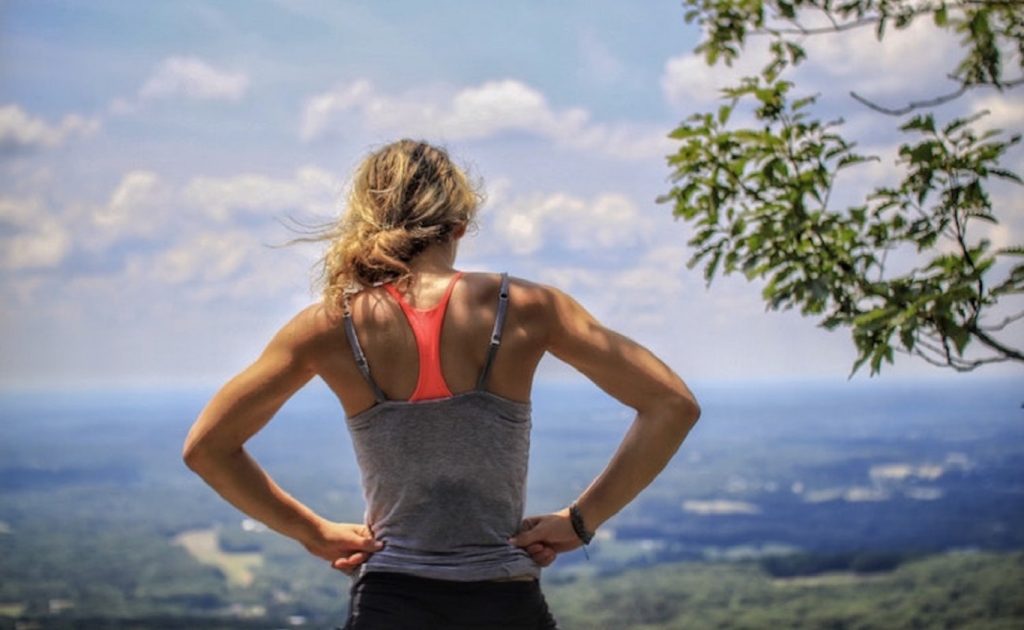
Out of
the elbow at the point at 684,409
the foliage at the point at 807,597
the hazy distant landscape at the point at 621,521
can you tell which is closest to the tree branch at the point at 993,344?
the elbow at the point at 684,409

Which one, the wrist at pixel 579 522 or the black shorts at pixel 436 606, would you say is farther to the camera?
the wrist at pixel 579 522

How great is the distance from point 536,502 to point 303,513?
35743mm

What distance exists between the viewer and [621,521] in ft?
150

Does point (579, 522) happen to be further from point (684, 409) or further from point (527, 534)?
point (684, 409)

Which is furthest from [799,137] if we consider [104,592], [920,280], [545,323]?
[104,592]

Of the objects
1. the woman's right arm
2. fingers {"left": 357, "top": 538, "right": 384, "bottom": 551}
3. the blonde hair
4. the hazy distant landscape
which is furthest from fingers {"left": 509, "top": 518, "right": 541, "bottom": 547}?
the hazy distant landscape

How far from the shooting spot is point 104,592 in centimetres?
3431

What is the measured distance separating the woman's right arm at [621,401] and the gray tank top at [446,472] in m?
0.08

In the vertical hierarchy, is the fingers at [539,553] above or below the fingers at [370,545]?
below

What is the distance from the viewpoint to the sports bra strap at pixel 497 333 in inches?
67.4

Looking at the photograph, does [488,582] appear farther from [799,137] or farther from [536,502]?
[536,502]

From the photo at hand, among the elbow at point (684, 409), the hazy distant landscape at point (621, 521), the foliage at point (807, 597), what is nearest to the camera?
the elbow at point (684, 409)

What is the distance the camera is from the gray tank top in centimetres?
171

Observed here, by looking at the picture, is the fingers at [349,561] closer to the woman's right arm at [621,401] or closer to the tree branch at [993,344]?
the woman's right arm at [621,401]
